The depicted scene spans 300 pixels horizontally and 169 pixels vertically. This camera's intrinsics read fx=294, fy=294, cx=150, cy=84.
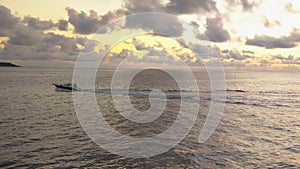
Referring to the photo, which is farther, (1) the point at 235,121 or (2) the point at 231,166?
(1) the point at 235,121

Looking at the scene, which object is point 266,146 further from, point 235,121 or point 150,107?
point 150,107

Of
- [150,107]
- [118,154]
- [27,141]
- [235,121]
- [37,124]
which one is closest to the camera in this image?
[118,154]

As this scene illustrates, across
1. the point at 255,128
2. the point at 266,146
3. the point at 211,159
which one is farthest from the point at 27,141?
the point at 255,128

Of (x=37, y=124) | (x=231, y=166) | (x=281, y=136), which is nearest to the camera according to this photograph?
(x=231, y=166)

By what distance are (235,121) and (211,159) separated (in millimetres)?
19567

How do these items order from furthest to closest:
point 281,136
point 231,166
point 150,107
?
point 150,107 < point 281,136 < point 231,166

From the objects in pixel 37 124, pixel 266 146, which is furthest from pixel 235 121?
pixel 37 124

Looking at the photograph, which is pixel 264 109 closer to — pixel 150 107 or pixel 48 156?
pixel 150 107

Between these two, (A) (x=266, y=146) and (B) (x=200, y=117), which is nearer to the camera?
(A) (x=266, y=146)

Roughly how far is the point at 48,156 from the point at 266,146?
20.4 metres

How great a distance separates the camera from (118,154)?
24.8m

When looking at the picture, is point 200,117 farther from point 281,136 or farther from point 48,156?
point 48,156

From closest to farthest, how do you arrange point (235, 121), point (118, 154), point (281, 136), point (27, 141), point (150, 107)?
point (118, 154)
point (27, 141)
point (281, 136)
point (235, 121)
point (150, 107)

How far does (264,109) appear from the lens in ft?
180
